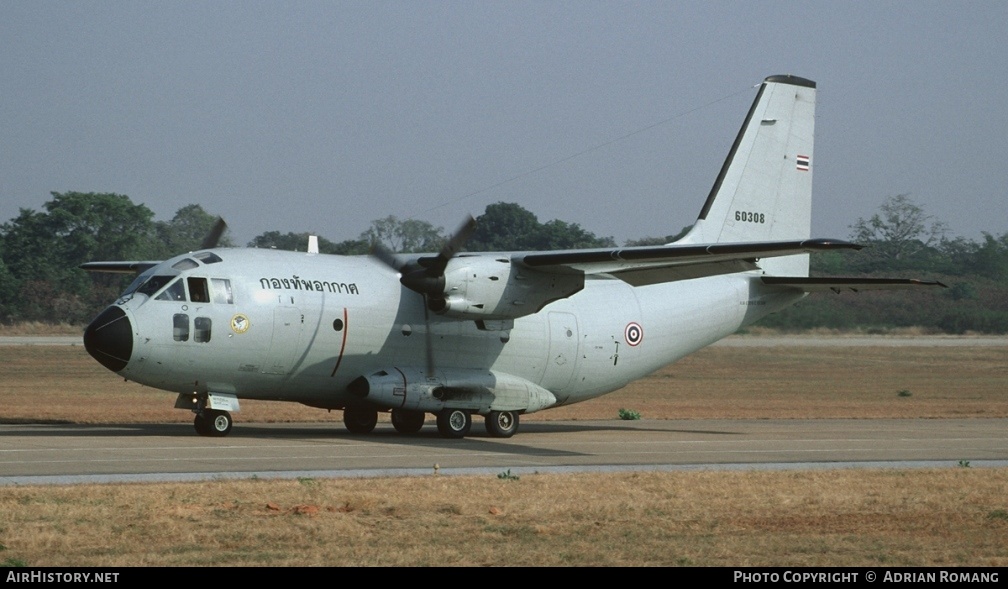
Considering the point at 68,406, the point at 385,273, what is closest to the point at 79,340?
the point at 68,406

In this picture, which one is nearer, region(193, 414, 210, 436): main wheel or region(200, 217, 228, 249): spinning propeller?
region(193, 414, 210, 436): main wheel

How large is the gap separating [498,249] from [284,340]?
46.1 m

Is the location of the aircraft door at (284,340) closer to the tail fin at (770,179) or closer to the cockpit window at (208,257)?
the cockpit window at (208,257)

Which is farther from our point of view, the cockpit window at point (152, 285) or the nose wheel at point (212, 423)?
the nose wheel at point (212, 423)

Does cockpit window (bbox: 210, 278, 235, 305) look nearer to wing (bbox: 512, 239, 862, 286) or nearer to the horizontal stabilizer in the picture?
wing (bbox: 512, 239, 862, 286)

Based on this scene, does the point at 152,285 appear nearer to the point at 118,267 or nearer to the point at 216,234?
the point at 216,234

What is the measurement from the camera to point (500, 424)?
76.4ft

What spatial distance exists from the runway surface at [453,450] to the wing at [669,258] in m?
3.19

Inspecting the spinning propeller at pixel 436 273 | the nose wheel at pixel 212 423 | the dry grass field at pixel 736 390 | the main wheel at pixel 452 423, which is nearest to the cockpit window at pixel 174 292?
the nose wheel at pixel 212 423

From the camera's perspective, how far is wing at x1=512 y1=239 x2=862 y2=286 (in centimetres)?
1964

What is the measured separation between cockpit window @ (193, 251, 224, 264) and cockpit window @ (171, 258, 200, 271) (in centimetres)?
17

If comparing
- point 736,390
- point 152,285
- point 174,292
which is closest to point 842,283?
point 174,292

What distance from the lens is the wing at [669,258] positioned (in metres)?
19.6

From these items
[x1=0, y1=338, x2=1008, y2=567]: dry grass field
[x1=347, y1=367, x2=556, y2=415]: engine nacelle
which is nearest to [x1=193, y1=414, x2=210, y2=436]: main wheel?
[x1=347, y1=367, x2=556, y2=415]: engine nacelle
